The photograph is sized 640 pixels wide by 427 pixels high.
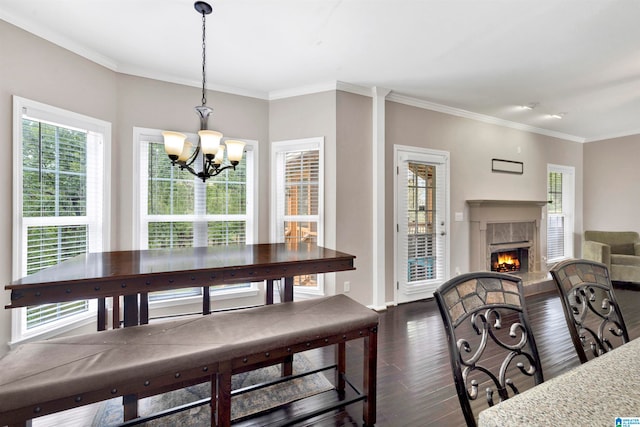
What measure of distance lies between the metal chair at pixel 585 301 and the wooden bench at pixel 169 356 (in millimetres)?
945

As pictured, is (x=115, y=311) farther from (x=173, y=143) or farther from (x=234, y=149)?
(x=234, y=149)

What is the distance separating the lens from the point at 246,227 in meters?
3.81

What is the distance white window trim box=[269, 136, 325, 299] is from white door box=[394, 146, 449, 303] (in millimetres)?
1084

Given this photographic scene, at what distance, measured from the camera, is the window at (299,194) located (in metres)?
3.64

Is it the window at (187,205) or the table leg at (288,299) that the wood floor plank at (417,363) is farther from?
the window at (187,205)

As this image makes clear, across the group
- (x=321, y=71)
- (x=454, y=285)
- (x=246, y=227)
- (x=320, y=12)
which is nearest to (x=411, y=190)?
(x=321, y=71)

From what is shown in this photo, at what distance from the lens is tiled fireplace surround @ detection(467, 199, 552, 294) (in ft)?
14.7

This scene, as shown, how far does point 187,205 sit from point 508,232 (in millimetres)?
4915

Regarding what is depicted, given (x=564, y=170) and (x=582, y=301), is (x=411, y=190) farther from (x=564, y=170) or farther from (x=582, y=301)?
(x=564, y=170)

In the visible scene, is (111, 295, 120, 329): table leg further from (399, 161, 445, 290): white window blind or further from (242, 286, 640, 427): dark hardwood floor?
(399, 161, 445, 290): white window blind

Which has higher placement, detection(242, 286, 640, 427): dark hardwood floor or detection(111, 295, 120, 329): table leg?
detection(111, 295, 120, 329): table leg

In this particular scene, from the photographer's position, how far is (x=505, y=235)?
4820 millimetres

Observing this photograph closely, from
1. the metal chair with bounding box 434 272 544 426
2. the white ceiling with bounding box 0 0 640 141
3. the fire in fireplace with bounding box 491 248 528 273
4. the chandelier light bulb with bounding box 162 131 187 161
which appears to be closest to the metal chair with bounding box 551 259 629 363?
the metal chair with bounding box 434 272 544 426

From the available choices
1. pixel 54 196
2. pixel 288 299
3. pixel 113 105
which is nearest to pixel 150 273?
pixel 288 299
